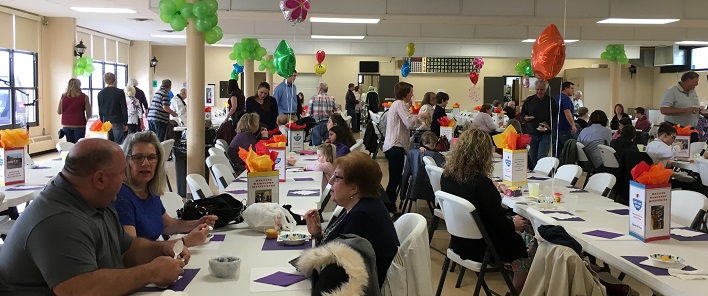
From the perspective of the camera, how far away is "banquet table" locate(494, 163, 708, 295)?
2.54m

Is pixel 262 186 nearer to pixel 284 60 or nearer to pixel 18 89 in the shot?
pixel 284 60

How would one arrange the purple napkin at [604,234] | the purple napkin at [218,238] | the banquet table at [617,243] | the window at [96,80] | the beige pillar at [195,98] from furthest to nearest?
the window at [96,80], the beige pillar at [195,98], the purple napkin at [604,234], the purple napkin at [218,238], the banquet table at [617,243]

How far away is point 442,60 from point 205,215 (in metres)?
19.9

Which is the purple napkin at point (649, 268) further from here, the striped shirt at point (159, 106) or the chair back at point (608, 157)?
the striped shirt at point (159, 106)

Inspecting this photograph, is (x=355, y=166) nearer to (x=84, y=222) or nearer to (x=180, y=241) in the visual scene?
(x=180, y=241)

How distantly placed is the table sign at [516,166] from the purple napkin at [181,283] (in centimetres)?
301

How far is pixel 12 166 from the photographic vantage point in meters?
4.66

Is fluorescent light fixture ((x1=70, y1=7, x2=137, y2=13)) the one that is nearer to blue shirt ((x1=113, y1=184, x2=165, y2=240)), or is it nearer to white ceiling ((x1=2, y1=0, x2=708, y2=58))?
white ceiling ((x1=2, y1=0, x2=708, y2=58))

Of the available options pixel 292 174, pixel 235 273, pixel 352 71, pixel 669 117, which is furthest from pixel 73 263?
pixel 352 71

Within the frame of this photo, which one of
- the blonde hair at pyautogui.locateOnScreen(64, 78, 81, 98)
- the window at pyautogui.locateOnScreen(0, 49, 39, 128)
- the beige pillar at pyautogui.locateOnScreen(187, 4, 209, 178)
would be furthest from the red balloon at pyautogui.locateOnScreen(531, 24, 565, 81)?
the window at pyautogui.locateOnScreen(0, 49, 39, 128)

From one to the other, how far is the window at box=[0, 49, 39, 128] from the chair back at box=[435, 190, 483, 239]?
1053 cm

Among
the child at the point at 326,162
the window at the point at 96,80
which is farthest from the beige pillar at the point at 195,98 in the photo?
the window at the point at 96,80

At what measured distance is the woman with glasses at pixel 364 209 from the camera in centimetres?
262

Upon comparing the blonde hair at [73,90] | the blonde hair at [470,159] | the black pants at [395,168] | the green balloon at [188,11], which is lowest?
the black pants at [395,168]
